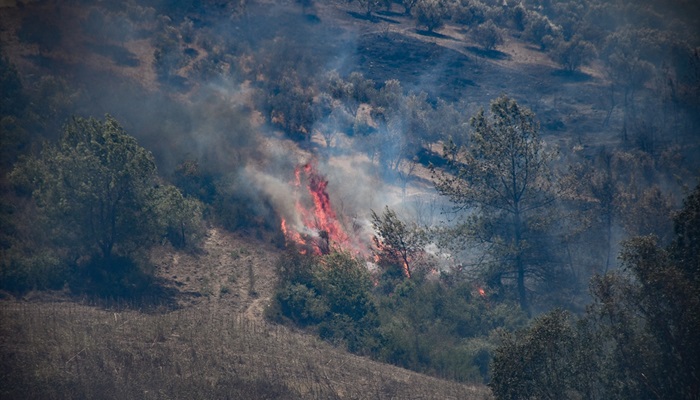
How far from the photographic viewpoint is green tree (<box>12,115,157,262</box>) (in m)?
46.8

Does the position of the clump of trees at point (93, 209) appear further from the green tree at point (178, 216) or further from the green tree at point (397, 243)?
the green tree at point (397, 243)

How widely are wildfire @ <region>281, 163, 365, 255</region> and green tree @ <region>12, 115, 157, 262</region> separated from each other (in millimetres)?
12322

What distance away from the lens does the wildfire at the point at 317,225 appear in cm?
5453

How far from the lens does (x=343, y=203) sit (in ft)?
201

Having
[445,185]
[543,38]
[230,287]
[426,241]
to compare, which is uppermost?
[543,38]

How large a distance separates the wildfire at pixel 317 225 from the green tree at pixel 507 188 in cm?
955

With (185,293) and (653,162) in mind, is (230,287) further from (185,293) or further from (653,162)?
(653,162)

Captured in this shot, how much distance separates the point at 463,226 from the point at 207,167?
988 inches

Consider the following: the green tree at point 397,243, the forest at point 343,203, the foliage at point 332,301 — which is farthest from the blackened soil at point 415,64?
the foliage at point 332,301

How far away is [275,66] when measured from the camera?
266 ft

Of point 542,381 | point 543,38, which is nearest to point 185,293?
point 542,381

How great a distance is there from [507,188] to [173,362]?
31.3 meters

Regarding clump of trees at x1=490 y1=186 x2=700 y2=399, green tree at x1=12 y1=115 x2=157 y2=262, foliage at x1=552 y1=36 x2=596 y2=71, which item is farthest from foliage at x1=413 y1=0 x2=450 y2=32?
clump of trees at x1=490 y1=186 x2=700 y2=399

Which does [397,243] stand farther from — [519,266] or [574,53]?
[574,53]
